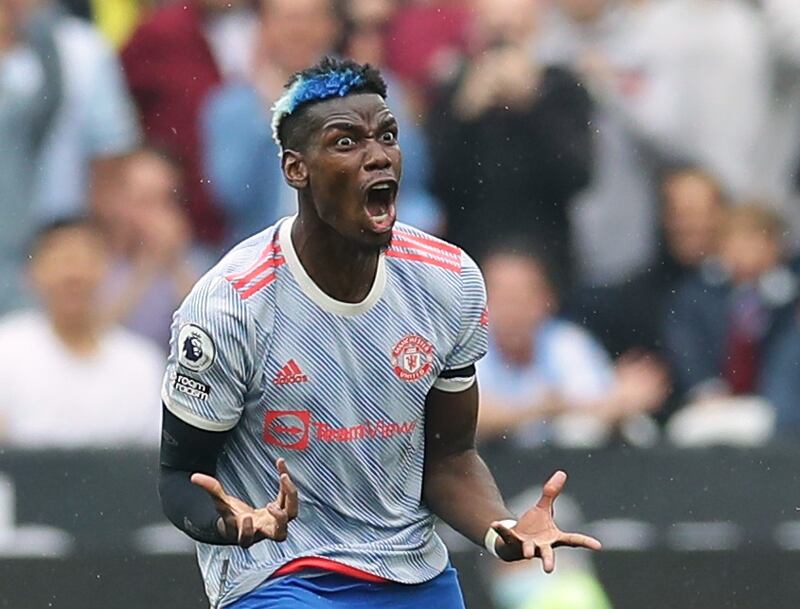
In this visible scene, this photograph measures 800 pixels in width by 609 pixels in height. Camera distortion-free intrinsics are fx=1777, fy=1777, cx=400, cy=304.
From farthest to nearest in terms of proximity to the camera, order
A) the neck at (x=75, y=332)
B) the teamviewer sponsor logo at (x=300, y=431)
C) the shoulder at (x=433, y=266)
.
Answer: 1. the neck at (x=75, y=332)
2. the shoulder at (x=433, y=266)
3. the teamviewer sponsor logo at (x=300, y=431)

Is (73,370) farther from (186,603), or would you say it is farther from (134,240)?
(186,603)

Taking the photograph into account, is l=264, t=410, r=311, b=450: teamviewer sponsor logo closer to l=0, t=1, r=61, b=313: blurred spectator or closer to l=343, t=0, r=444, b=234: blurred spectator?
l=343, t=0, r=444, b=234: blurred spectator

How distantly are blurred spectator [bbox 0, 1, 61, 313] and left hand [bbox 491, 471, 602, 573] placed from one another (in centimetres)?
416

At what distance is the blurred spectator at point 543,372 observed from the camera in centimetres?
717

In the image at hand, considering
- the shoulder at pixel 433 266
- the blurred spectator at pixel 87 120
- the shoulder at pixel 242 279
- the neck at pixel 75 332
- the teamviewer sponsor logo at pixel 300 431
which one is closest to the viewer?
the shoulder at pixel 242 279

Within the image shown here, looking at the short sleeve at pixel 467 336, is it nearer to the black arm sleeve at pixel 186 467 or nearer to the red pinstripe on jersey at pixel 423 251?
the red pinstripe on jersey at pixel 423 251

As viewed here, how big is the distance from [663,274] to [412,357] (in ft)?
11.6

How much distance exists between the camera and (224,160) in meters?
7.64

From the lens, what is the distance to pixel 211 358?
397 cm

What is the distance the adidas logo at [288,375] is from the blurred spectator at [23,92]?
12.4 feet

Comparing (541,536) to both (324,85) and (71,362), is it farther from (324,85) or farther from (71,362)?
(71,362)

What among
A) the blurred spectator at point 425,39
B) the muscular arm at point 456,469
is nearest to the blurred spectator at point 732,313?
the blurred spectator at point 425,39

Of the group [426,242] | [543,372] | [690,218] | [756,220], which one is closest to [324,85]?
[426,242]

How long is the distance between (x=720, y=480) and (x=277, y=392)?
309 cm
